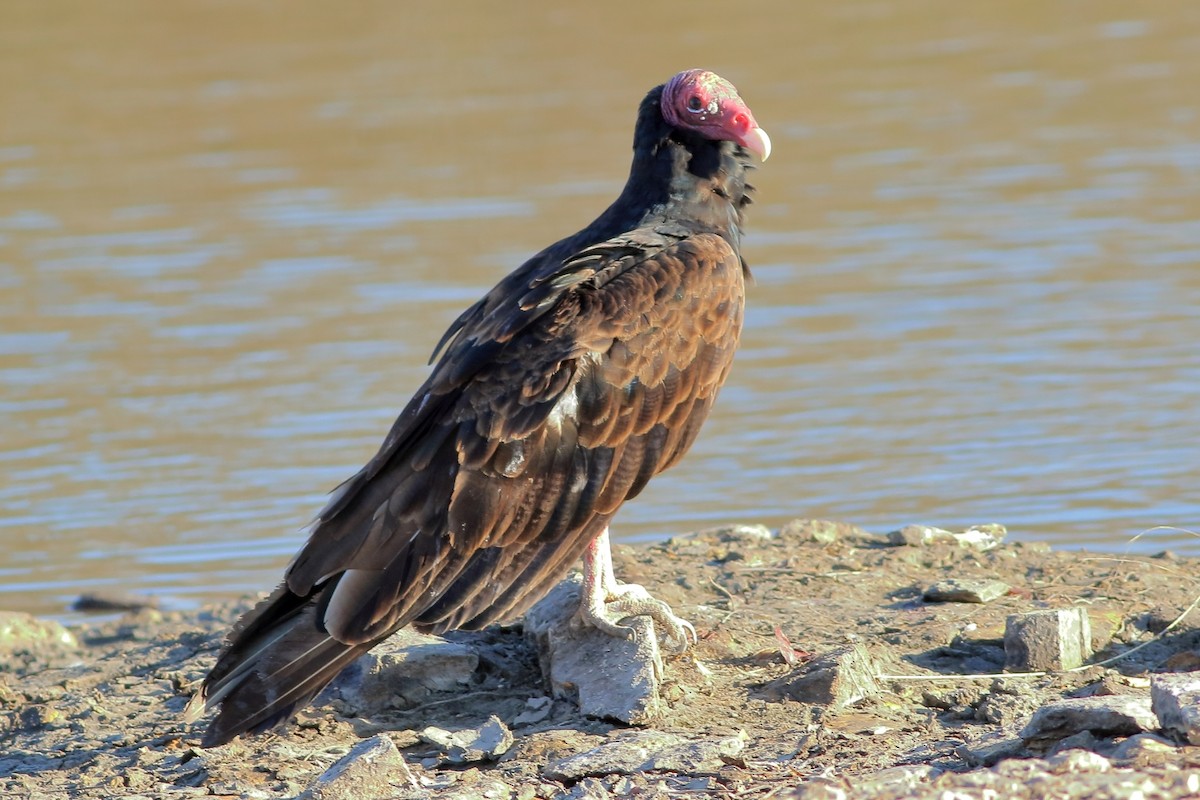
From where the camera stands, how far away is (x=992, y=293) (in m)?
10.2

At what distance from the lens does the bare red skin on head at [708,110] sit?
5.71 m

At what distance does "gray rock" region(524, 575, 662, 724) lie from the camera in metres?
4.90

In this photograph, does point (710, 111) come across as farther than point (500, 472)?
Yes

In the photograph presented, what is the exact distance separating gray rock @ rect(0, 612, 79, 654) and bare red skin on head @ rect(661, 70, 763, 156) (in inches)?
128

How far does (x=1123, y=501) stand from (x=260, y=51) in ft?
43.1

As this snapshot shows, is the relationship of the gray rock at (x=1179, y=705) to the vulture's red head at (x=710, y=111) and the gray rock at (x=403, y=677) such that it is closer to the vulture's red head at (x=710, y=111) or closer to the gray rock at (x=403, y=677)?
the gray rock at (x=403, y=677)

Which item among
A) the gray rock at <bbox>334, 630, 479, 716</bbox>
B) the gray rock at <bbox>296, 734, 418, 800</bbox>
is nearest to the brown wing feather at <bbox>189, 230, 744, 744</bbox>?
the gray rock at <bbox>296, 734, 418, 800</bbox>

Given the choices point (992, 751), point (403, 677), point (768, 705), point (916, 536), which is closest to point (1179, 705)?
point (992, 751)

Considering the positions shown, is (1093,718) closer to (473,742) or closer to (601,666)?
(601,666)

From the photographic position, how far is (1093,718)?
418 centimetres

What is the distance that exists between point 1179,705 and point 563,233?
8.21 metres

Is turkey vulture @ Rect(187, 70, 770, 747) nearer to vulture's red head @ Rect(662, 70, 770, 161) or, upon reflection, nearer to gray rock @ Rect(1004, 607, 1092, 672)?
→ vulture's red head @ Rect(662, 70, 770, 161)

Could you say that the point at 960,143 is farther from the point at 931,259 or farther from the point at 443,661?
the point at 443,661

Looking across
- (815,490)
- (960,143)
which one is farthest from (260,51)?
(815,490)
